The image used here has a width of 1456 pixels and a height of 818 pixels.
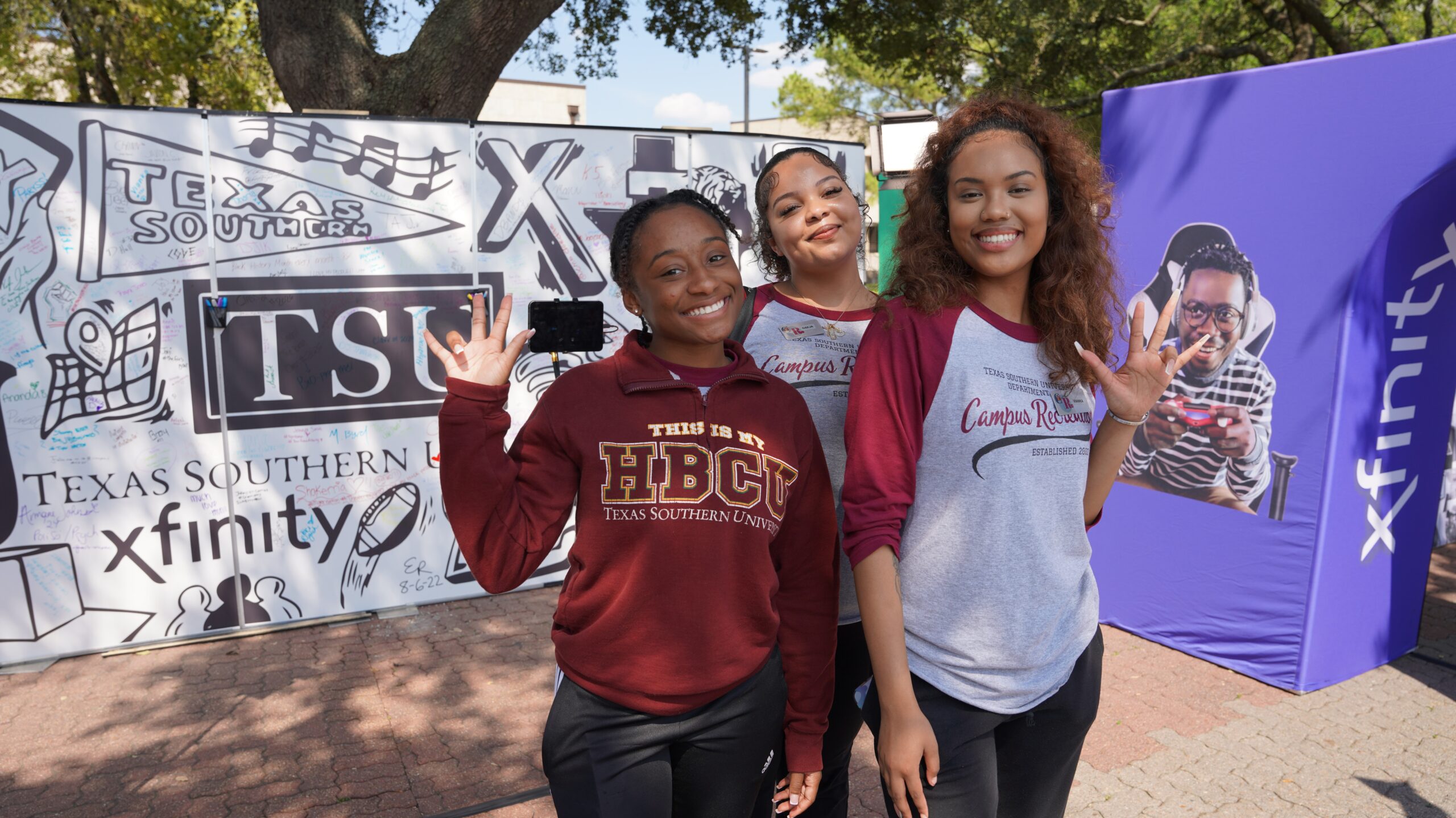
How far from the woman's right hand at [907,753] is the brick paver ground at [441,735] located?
1.82 metres

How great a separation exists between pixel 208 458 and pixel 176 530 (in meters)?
0.40

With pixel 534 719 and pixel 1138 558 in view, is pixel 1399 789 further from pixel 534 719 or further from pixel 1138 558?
pixel 534 719

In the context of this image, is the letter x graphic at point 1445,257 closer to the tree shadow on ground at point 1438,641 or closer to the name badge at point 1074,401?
the tree shadow on ground at point 1438,641

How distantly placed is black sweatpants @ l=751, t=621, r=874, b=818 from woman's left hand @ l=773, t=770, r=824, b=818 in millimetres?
177

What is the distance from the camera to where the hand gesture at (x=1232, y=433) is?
14.1 feet

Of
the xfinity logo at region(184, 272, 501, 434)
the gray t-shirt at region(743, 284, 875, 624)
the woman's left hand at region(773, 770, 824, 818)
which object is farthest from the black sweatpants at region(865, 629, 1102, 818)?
the xfinity logo at region(184, 272, 501, 434)

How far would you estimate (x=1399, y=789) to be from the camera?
3504mm

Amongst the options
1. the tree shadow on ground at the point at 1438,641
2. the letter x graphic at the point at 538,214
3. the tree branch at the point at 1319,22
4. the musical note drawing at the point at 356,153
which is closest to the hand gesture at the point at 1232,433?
the tree shadow on ground at the point at 1438,641

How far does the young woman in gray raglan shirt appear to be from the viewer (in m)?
2.19

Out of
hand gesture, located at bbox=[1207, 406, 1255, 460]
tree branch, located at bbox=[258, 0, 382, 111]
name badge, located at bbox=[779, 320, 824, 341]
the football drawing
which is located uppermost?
tree branch, located at bbox=[258, 0, 382, 111]

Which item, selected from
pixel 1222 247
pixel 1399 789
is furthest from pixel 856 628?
→ pixel 1222 247

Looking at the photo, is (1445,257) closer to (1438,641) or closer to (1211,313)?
(1211,313)

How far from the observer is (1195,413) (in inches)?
175

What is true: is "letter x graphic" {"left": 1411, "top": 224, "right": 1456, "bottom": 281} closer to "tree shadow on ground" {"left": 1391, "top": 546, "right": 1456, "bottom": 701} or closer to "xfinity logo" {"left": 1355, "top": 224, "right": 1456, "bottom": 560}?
"xfinity logo" {"left": 1355, "top": 224, "right": 1456, "bottom": 560}
